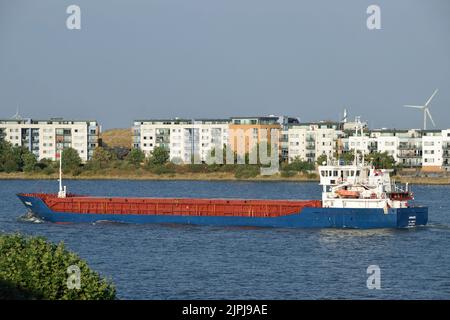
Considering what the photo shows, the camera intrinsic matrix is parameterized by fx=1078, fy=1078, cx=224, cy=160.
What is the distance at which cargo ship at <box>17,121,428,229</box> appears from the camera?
63875mm

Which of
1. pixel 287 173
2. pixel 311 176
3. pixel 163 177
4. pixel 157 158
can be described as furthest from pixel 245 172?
pixel 157 158

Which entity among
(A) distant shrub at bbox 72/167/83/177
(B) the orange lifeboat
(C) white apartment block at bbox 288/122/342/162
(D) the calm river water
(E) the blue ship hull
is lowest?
(D) the calm river water

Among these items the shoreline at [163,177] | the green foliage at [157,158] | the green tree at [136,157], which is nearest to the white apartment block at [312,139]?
the shoreline at [163,177]

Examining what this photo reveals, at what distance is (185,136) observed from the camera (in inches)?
6880

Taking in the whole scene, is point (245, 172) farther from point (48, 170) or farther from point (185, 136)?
point (48, 170)

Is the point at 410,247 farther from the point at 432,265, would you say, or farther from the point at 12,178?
the point at 12,178

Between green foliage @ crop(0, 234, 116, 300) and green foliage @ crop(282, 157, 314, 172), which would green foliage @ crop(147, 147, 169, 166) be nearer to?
green foliage @ crop(282, 157, 314, 172)

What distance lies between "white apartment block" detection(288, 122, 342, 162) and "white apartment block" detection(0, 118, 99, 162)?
1287 inches

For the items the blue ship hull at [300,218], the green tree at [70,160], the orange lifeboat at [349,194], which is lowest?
the blue ship hull at [300,218]

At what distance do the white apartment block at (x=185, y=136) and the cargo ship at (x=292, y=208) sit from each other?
323 feet

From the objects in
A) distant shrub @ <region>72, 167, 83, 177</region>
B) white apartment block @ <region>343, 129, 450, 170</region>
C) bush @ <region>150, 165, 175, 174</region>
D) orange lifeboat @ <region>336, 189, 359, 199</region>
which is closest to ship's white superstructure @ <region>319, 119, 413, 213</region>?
orange lifeboat @ <region>336, 189, 359, 199</region>

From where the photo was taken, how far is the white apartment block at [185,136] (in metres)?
172

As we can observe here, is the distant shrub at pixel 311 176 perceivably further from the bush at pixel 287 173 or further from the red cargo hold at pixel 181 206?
the red cargo hold at pixel 181 206

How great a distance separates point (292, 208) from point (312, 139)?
321ft
